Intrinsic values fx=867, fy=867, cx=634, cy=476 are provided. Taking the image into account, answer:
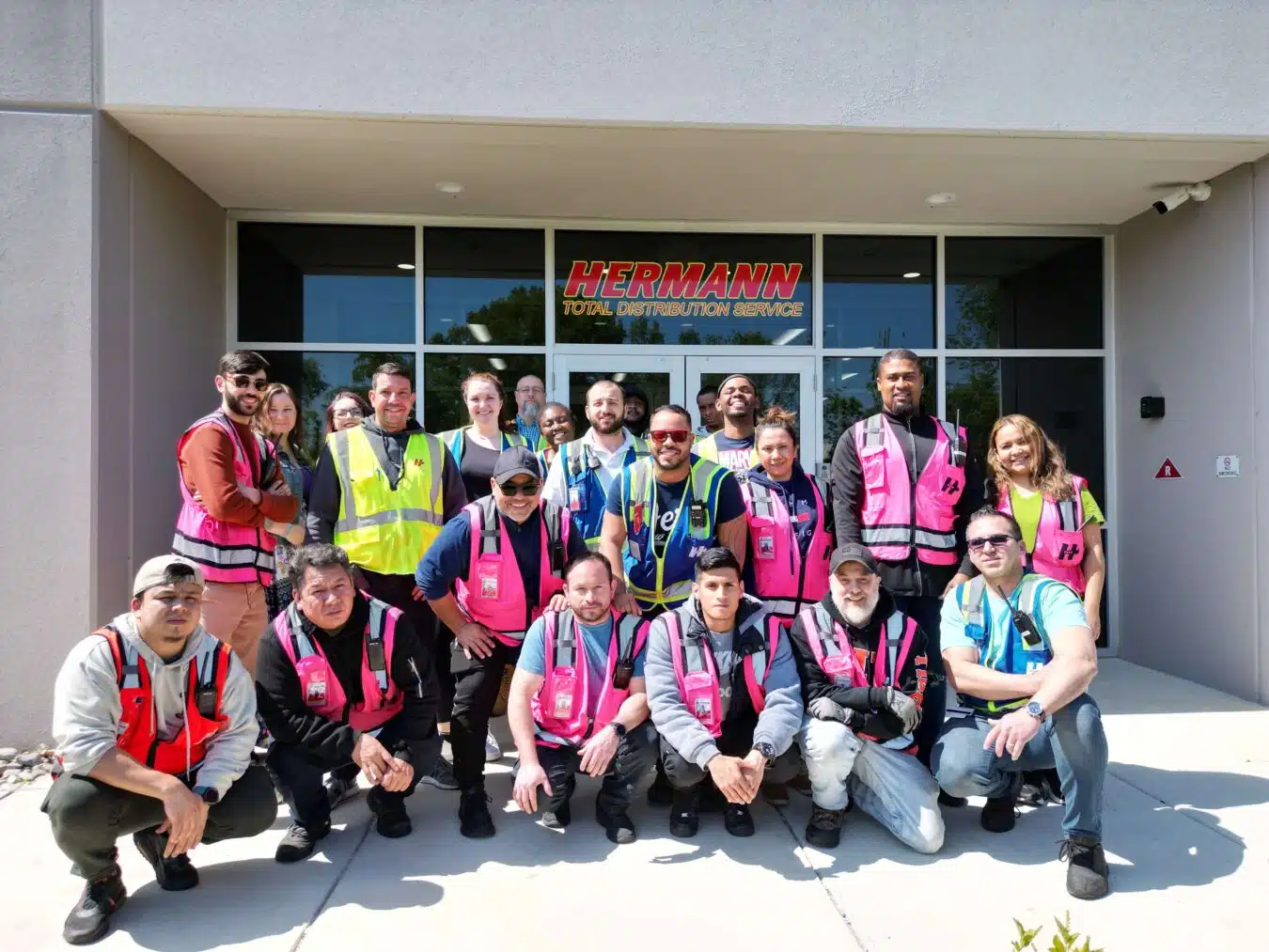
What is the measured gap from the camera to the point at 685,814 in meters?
3.69

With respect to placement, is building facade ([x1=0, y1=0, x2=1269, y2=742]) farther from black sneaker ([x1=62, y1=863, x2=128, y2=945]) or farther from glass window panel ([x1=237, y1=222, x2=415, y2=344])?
black sneaker ([x1=62, y1=863, x2=128, y2=945])

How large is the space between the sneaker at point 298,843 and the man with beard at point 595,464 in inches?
73.3

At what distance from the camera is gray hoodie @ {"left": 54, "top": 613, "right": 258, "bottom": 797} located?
9.58 feet

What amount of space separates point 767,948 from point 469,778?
5.02 ft

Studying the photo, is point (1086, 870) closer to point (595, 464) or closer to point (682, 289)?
point (595, 464)

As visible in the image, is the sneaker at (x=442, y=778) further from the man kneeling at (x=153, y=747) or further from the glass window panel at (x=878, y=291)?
the glass window panel at (x=878, y=291)

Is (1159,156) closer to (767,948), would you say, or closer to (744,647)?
(744,647)

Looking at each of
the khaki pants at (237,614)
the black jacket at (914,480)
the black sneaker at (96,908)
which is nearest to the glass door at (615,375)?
the black jacket at (914,480)

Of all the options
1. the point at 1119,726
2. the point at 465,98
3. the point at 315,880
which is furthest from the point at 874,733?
the point at 465,98

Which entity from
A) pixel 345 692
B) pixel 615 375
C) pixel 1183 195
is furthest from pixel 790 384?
pixel 345 692

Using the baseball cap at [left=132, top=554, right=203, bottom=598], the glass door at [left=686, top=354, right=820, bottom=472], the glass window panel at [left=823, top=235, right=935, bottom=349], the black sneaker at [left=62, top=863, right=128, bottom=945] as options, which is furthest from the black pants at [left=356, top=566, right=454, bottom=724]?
the glass window panel at [left=823, top=235, right=935, bottom=349]

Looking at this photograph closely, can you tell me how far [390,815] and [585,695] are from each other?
38.0 inches

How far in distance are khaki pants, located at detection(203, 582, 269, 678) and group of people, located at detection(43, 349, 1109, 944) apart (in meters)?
0.01

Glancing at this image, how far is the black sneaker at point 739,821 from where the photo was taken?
367 cm
